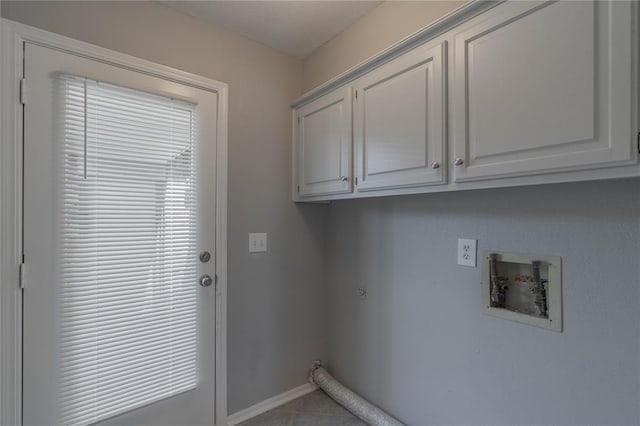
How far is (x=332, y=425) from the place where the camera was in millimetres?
1787

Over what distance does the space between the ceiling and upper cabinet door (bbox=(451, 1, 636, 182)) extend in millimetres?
880

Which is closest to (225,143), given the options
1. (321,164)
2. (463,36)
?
(321,164)

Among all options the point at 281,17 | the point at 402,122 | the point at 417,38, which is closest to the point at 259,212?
the point at 402,122

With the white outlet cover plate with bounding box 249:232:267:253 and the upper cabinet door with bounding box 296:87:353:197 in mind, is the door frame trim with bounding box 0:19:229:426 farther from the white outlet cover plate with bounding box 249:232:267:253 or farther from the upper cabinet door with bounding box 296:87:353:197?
the upper cabinet door with bounding box 296:87:353:197

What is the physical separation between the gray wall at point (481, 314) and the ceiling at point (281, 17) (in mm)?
1118

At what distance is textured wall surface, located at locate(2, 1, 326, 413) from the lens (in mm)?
1706

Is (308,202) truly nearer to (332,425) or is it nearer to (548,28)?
(332,425)

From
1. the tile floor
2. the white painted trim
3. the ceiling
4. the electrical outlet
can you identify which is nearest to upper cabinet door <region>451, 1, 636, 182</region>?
the white painted trim

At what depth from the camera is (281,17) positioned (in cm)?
176

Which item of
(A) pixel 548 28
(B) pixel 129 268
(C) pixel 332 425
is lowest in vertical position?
(C) pixel 332 425

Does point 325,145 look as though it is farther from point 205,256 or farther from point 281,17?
point 205,256

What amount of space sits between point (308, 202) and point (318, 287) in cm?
63

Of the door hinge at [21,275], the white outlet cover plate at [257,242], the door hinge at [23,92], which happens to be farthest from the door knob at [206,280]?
the door hinge at [23,92]

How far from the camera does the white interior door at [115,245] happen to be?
132cm
